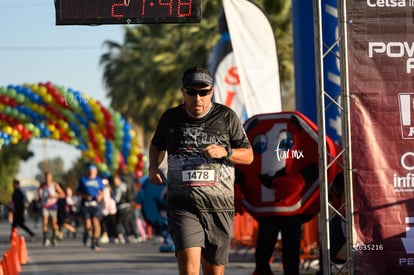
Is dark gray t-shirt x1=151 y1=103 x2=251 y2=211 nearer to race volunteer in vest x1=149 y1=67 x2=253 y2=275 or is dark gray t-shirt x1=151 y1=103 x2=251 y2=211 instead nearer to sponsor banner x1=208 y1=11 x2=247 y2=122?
race volunteer in vest x1=149 y1=67 x2=253 y2=275

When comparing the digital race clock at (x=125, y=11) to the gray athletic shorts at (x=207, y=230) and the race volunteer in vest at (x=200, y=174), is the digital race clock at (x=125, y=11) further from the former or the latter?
the gray athletic shorts at (x=207, y=230)

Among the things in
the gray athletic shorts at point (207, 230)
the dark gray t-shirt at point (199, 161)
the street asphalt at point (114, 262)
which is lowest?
the street asphalt at point (114, 262)

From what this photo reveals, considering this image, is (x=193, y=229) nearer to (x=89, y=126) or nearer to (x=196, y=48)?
(x=89, y=126)

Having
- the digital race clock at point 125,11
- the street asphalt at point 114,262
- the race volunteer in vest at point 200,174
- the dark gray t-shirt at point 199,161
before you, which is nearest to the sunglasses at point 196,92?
the race volunteer in vest at point 200,174

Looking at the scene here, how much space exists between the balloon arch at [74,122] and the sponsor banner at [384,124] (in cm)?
2192

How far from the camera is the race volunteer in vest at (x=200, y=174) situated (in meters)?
8.28

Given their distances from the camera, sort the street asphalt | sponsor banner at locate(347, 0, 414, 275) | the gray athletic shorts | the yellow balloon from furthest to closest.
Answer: the yellow balloon → the street asphalt → sponsor banner at locate(347, 0, 414, 275) → the gray athletic shorts

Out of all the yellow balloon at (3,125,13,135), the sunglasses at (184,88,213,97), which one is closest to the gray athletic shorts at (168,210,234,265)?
the sunglasses at (184,88,213,97)

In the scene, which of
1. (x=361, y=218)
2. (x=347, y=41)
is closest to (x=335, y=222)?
(x=361, y=218)

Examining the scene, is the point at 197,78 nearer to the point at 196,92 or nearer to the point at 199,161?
the point at 196,92

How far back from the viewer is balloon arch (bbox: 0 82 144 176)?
31.6 meters

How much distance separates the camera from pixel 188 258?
8.19 m

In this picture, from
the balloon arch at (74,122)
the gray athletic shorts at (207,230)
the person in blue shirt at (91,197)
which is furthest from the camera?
the balloon arch at (74,122)

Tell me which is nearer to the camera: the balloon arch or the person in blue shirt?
the person in blue shirt
